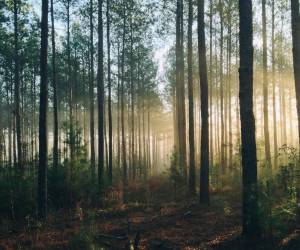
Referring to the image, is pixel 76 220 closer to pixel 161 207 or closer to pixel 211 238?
pixel 161 207

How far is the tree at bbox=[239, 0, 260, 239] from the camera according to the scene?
Result: 7.43m

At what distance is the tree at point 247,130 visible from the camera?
24.4ft

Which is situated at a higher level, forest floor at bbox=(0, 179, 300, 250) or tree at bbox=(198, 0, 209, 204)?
tree at bbox=(198, 0, 209, 204)

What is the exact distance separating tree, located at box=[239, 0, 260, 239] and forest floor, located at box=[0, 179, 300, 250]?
542 mm

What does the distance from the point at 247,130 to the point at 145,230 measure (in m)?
4.10

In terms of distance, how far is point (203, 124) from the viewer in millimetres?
12539

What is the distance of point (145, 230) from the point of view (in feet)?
30.7

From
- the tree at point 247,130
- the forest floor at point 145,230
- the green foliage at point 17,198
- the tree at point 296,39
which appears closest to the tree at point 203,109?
the forest floor at point 145,230

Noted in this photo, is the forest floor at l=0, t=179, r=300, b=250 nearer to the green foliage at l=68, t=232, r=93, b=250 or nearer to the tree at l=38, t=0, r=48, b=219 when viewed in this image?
the green foliage at l=68, t=232, r=93, b=250

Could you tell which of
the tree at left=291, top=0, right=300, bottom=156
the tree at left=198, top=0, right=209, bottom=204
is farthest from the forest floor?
the tree at left=291, top=0, right=300, bottom=156

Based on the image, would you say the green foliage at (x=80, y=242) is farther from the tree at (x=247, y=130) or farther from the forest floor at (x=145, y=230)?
the tree at (x=247, y=130)

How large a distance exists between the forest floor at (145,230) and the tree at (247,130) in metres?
0.54

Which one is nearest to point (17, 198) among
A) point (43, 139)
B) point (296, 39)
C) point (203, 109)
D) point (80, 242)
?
point (43, 139)

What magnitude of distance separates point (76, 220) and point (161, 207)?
11.7 ft
